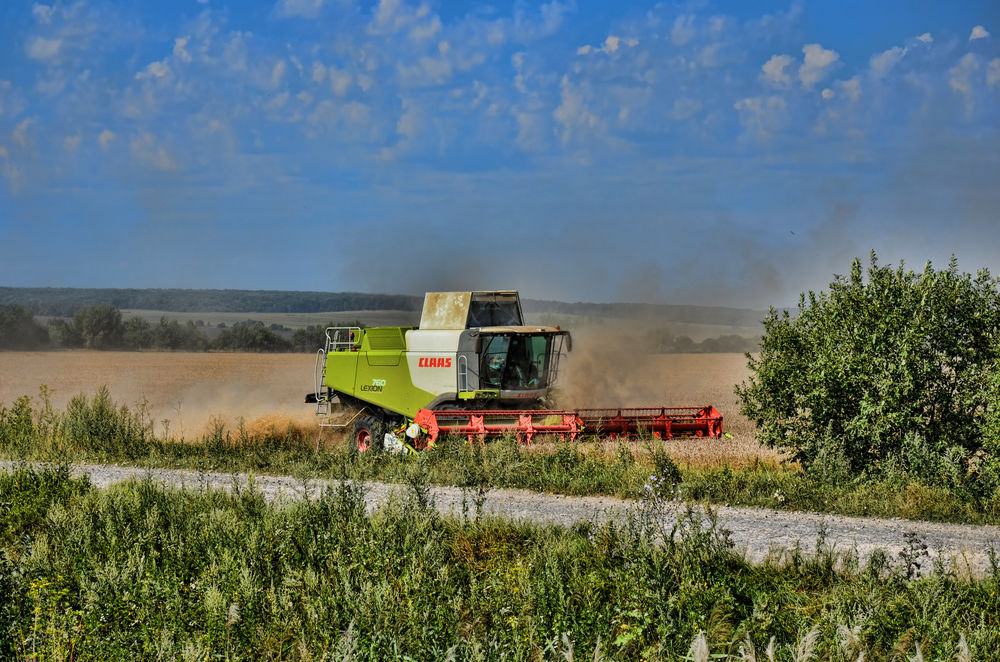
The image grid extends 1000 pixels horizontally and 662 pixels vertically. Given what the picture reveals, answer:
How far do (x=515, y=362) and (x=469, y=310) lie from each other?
59.7 inches

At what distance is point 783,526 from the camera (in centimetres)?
1159

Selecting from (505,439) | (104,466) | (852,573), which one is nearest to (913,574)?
(852,573)

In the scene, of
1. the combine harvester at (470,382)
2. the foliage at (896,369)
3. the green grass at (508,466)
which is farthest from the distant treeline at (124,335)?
the foliage at (896,369)

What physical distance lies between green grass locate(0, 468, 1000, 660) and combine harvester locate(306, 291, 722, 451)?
368 inches

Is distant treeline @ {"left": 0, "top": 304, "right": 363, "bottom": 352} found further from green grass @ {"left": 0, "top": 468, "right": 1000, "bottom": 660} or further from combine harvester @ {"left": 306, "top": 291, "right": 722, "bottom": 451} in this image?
green grass @ {"left": 0, "top": 468, "right": 1000, "bottom": 660}

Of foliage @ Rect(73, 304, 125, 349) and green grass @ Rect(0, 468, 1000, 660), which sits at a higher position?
foliage @ Rect(73, 304, 125, 349)

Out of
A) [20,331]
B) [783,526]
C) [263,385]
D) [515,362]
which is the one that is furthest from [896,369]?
[20,331]

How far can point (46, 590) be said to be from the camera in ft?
25.2

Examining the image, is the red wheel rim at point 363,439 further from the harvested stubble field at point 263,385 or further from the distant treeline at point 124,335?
the distant treeline at point 124,335

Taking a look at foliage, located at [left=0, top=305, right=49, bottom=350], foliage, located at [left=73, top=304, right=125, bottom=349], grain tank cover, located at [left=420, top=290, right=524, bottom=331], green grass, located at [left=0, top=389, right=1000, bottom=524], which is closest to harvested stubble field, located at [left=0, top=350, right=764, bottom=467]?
green grass, located at [left=0, top=389, right=1000, bottom=524]

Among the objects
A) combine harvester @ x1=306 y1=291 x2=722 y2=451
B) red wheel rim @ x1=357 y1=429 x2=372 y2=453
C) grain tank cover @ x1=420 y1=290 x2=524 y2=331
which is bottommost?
red wheel rim @ x1=357 y1=429 x2=372 y2=453

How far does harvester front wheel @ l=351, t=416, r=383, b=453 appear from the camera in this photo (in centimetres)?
2180

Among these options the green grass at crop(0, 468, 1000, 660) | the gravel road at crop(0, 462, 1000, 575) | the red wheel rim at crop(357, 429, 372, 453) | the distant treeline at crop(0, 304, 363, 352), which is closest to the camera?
the green grass at crop(0, 468, 1000, 660)

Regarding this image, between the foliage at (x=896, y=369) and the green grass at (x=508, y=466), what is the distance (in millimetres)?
801
